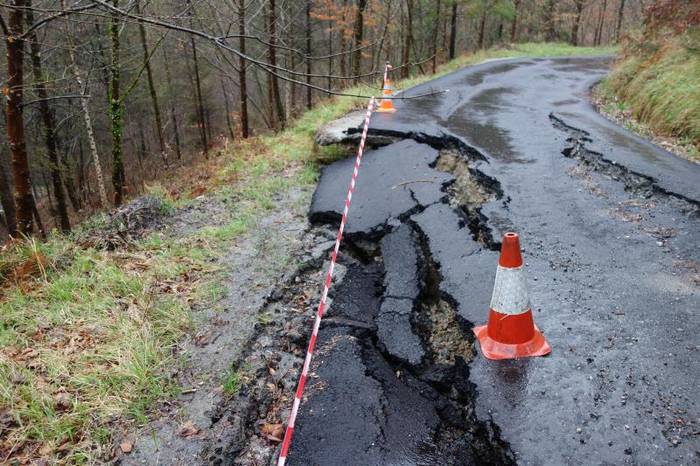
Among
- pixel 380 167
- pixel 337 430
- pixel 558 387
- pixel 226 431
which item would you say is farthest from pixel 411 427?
pixel 380 167

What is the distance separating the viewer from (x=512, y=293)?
10.5ft

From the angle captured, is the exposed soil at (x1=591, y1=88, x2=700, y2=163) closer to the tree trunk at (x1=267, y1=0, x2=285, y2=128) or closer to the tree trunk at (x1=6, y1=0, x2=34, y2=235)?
the tree trunk at (x1=267, y1=0, x2=285, y2=128)

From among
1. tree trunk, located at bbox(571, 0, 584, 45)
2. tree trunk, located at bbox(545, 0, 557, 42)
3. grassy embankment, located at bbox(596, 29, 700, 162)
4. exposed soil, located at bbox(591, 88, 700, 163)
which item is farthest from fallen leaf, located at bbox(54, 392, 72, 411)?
tree trunk, located at bbox(545, 0, 557, 42)

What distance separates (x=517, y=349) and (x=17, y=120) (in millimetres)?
6235

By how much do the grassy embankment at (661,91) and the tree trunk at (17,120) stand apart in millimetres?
8949

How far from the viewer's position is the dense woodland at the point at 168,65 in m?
5.97

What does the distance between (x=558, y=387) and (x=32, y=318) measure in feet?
13.9

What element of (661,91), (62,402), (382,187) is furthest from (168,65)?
(62,402)

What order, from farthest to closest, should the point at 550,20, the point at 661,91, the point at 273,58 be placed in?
1. the point at 550,20
2. the point at 273,58
3. the point at 661,91

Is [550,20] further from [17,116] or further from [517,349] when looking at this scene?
[517,349]

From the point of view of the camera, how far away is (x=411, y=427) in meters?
2.91

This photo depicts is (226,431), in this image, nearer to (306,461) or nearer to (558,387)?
(306,461)

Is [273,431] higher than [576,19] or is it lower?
lower

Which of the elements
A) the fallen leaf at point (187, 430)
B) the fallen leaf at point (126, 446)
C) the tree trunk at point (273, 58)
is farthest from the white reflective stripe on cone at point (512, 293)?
the tree trunk at point (273, 58)
